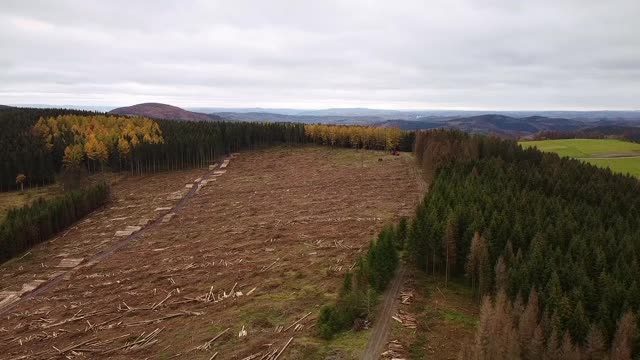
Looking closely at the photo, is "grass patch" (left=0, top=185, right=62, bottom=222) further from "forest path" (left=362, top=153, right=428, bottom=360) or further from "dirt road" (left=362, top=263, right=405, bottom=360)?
"dirt road" (left=362, top=263, right=405, bottom=360)

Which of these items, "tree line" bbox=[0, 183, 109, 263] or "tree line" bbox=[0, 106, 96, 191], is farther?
"tree line" bbox=[0, 106, 96, 191]

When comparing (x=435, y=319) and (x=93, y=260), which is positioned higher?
(x=435, y=319)

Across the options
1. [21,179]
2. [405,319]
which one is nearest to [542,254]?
[405,319]

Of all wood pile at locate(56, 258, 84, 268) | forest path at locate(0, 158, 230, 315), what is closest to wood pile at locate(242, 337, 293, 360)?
forest path at locate(0, 158, 230, 315)

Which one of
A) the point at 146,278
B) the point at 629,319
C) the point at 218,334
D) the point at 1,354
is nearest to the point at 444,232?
the point at 629,319

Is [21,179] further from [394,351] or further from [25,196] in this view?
[394,351]
